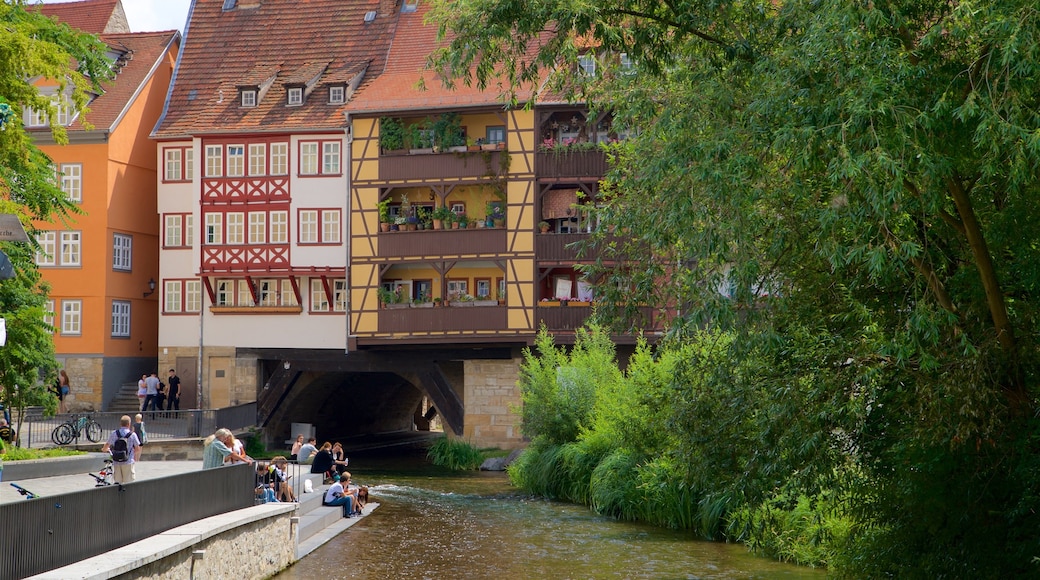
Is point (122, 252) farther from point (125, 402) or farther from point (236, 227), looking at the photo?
point (125, 402)

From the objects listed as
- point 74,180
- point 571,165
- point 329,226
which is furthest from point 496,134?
point 74,180

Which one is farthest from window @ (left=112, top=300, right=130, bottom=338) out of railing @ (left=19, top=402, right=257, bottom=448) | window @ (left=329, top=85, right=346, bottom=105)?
window @ (left=329, top=85, right=346, bottom=105)

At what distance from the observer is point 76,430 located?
29.1m

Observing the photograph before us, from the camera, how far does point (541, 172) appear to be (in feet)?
113

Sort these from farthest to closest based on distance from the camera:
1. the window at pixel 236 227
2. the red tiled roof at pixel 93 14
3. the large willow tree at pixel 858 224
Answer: the red tiled roof at pixel 93 14 → the window at pixel 236 227 → the large willow tree at pixel 858 224

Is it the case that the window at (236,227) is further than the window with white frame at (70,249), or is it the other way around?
the window with white frame at (70,249)

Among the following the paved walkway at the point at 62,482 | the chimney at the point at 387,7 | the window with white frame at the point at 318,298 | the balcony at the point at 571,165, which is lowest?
the paved walkway at the point at 62,482

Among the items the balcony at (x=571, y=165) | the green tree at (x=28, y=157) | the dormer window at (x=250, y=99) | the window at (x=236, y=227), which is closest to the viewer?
the green tree at (x=28, y=157)

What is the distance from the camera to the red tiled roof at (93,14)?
1702 inches

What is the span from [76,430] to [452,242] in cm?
1083

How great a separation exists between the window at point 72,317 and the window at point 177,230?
307 cm

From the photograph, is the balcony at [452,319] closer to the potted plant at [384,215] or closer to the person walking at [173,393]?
the potted plant at [384,215]

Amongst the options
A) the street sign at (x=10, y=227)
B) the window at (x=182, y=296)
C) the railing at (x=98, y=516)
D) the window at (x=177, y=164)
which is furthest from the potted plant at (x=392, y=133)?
the street sign at (x=10, y=227)

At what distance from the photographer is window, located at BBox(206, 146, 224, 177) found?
123 feet
